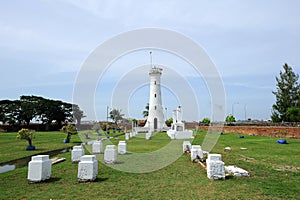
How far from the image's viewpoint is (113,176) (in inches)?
324

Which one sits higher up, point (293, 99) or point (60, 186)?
point (293, 99)

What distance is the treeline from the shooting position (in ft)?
175

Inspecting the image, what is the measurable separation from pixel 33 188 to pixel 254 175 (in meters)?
6.56

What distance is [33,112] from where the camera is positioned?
5419 cm

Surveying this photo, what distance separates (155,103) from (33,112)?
88.1 feet

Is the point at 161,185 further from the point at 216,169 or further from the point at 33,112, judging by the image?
the point at 33,112

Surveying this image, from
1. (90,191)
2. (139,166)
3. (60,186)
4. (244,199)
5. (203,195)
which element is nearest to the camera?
(244,199)

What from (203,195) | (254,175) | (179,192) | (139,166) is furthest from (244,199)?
(139,166)

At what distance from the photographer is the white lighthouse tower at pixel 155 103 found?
4812cm

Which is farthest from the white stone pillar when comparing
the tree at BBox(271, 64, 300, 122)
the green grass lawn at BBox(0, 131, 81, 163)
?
the tree at BBox(271, 64, 300, 122)

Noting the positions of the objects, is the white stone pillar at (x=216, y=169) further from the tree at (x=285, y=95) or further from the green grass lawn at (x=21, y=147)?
the tree at (x=285, y=95)

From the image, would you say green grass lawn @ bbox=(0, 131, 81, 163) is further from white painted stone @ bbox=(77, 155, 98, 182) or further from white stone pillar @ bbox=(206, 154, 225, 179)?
white stone pillar @ bbox=(206, 154, 225, 179)

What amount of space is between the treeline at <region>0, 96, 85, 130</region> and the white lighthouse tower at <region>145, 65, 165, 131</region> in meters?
15.0

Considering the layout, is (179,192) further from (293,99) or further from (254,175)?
(293,99)
